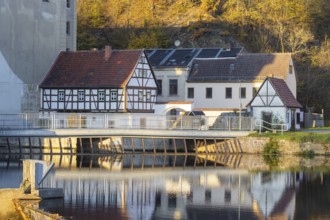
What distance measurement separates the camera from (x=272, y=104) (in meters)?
66.4

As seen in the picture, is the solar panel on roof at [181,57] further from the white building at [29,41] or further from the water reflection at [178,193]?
the water reflection at [178,193]

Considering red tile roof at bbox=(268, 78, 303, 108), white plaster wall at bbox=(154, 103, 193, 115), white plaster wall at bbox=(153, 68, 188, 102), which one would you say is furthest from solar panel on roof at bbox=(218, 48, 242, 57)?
white plaster wall at bbox=(154, 103, 193, 115)

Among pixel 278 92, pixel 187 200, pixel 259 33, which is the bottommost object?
pixel 187 200

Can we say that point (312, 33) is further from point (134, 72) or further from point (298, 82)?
point (134, 72)

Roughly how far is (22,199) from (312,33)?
203 ft

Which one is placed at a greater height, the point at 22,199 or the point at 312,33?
the point at 312,33

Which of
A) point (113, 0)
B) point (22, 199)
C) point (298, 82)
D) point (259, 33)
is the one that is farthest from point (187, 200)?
point (113, 0)

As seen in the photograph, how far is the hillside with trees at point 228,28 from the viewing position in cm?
8431

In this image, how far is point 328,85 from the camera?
80.8 metres

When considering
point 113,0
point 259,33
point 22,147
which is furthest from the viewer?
point 113,0

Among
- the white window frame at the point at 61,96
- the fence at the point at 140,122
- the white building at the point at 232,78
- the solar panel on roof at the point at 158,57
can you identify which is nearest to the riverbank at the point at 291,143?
the fence at the point at 140,122

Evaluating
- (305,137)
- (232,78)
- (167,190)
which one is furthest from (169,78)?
(167,190)

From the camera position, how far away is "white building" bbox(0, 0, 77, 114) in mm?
68375

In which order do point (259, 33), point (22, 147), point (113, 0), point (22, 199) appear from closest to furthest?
point (22, 199) → point (22, 147) → point (259, 33) → point (113, 0)
